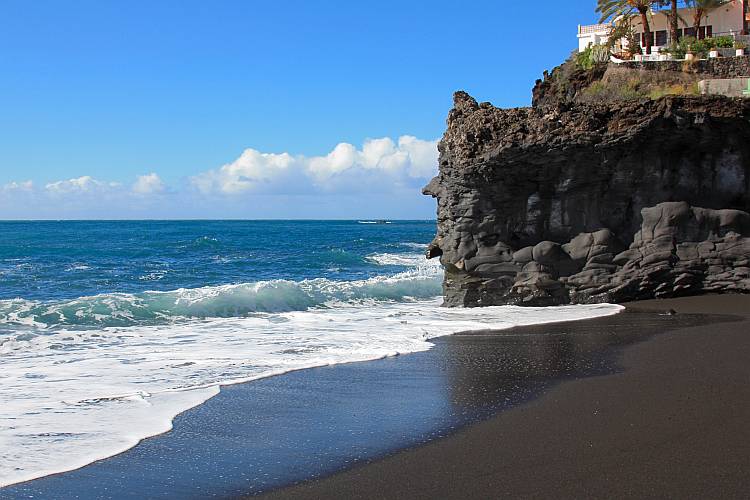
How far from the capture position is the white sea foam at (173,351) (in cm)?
637

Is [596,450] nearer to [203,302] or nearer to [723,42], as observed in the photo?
[203,302]

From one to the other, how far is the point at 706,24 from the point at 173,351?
1125 inches

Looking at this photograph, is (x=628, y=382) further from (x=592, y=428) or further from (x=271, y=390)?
(x=271, y=390)

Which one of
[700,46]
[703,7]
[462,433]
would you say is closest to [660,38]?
[703,7]

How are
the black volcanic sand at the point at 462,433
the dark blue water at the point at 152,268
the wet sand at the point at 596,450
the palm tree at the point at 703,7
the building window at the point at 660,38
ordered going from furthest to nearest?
the building window at the point at 660,38 → the palm tree at the point at 703,7 → the dark blue water at the point at 152,268 → the black volcanic sand at the point at 462,433 → the wet sand at the point at 596,450

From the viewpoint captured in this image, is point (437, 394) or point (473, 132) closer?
point (437, 394)

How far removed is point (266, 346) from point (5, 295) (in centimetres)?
1196

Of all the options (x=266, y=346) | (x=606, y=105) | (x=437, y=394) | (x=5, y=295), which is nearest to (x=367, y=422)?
(x=437, y=394)

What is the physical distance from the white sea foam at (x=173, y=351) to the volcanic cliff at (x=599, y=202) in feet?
3.13

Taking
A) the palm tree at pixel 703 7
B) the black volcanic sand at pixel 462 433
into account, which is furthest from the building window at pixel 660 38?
the black volcanic sand at pixel 462 433

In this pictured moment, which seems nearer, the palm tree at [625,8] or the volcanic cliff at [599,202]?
the volcanic cliff at [599,202]

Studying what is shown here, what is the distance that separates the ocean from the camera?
660 centimetres

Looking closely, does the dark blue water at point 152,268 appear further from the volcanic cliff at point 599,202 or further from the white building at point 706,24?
the white building at point 706,24

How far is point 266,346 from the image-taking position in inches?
442
